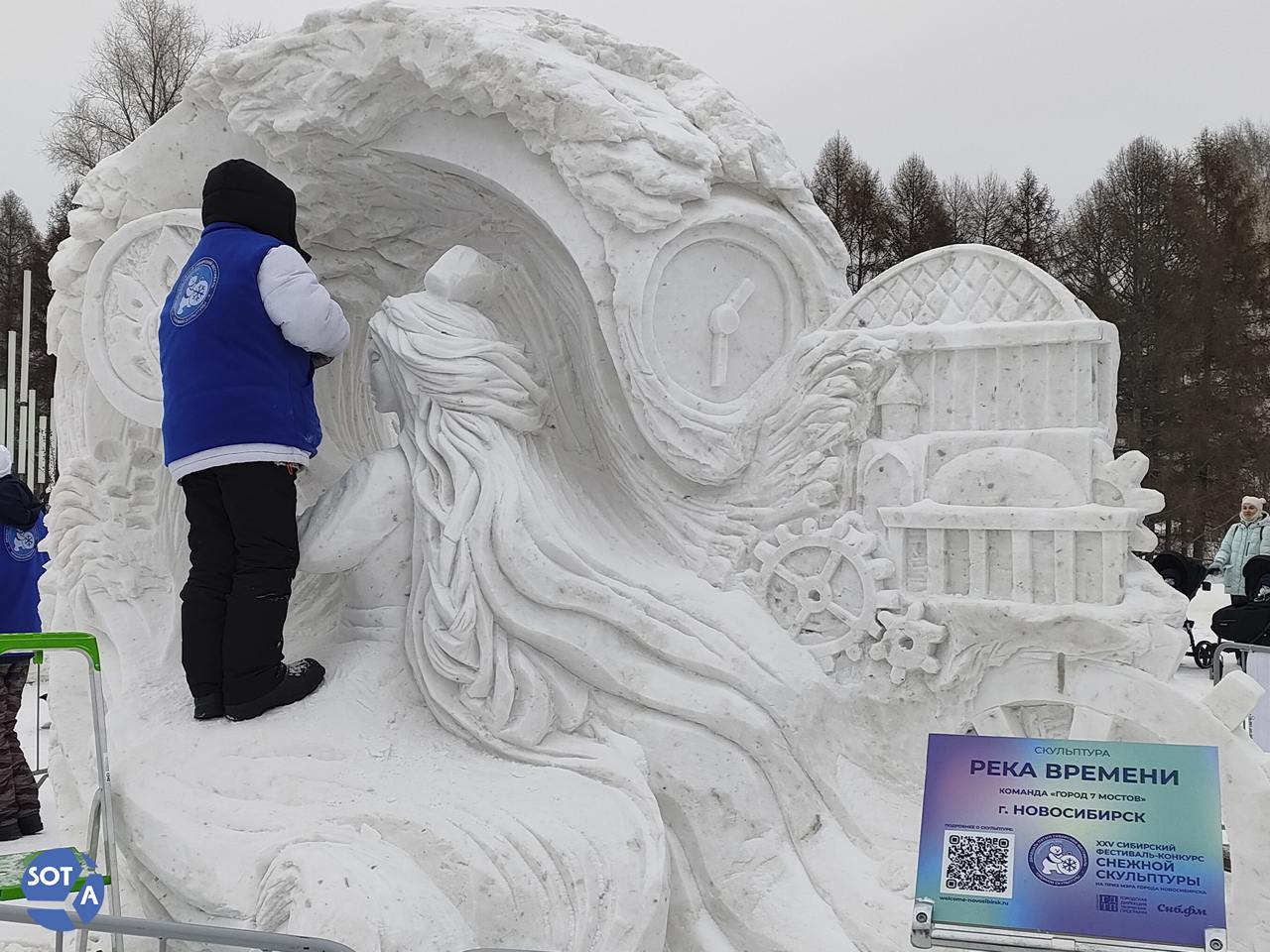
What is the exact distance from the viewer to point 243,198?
10.3 ft

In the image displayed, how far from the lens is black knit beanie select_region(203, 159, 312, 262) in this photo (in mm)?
3145

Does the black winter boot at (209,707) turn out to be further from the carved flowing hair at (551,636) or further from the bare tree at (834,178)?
the bare tree at (834,178)

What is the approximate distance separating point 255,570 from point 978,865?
206 centimetres

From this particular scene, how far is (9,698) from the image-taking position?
4.39 meters

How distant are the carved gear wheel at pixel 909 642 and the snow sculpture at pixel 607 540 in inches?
0.4

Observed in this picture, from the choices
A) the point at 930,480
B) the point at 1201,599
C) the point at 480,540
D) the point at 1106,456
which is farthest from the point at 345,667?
the point at 1201,599

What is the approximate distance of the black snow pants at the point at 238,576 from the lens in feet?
9.87

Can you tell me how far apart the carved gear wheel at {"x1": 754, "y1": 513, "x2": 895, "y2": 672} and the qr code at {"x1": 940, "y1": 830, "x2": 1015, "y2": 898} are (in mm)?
1115

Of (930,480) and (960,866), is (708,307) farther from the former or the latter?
(960,866)

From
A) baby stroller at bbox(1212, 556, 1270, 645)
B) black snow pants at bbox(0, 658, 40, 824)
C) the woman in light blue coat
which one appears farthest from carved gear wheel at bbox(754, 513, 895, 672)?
the woman in light blue coat

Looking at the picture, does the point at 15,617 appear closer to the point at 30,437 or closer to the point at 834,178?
the point at 30,437

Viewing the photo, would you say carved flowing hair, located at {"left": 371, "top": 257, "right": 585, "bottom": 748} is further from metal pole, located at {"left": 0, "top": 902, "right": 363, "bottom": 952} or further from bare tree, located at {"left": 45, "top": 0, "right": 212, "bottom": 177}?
bare tree, located at {"left": 45, "top": 0, "right": 212, "bottom": 177}


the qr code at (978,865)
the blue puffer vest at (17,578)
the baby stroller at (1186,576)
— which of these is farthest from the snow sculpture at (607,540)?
the baby stroller at (1186,576)

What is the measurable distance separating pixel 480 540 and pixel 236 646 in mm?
750
